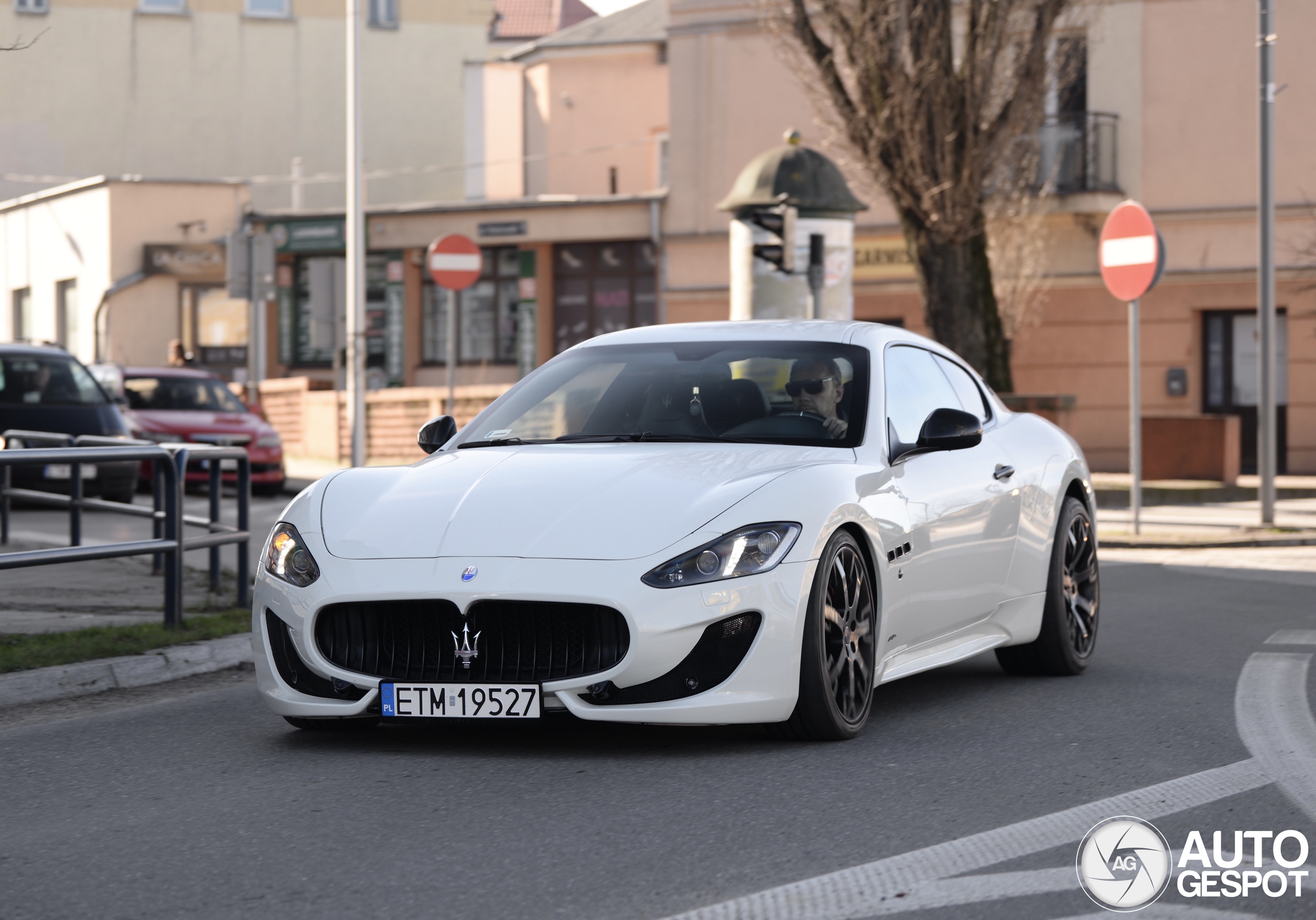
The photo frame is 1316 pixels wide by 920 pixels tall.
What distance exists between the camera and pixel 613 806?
5.12 metres

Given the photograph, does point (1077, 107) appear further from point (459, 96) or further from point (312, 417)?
point (459, 96)

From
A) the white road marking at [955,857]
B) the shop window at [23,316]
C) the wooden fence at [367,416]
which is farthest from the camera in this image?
the shop window at [23,316]

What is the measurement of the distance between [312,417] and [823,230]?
39.8 ft

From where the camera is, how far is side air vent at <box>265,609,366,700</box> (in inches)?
232

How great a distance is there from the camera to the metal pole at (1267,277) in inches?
684

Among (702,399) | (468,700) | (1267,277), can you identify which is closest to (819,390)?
(702,399)

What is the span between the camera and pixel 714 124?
1309 inches

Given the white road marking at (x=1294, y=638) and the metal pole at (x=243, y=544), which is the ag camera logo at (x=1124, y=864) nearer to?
the white road marking at (x=1294, y=638)

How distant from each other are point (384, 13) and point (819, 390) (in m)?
44.1

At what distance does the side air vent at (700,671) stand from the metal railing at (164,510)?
10.8 feet

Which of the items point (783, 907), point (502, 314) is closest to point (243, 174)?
point (502, 314)

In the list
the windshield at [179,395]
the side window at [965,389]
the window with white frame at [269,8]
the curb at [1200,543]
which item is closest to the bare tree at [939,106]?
the curb at [1200,543]

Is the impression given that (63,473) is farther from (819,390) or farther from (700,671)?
(700,671)

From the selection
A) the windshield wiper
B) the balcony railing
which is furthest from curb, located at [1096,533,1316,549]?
the balcony railing
